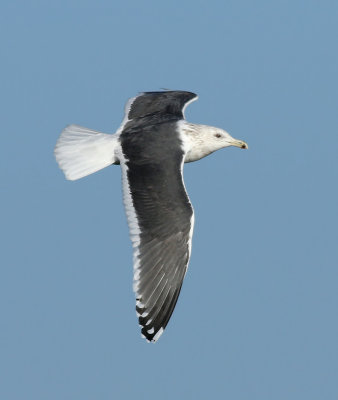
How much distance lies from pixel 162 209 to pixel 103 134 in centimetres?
167

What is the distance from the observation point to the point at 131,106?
454 inches

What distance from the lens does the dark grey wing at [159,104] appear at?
36.6ft

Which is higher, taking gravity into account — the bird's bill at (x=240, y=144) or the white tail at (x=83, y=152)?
the bird's bill at (x=240, y=144)

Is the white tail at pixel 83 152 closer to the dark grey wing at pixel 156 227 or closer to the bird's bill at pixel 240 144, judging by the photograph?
the dark grey wing at pixel 156 227

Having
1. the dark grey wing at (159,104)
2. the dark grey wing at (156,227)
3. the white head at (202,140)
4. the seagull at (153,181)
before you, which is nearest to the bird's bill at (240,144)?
the white head at (202,140)

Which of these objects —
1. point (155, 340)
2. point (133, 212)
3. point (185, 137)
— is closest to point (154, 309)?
point (155, 340)

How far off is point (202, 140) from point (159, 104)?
99cm

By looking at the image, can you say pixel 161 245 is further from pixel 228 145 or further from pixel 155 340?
pixel 228 145

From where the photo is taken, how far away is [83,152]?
1018cm

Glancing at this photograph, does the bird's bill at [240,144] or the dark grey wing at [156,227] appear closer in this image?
the dark grey wing at [156,227]

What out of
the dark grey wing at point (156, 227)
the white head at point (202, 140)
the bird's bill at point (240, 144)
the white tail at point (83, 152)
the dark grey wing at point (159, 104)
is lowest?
the dark grey wing at point (156, 227)

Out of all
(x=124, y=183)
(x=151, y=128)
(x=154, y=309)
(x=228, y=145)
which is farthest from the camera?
(x=228, y=145)

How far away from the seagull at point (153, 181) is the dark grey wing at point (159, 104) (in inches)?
2.9

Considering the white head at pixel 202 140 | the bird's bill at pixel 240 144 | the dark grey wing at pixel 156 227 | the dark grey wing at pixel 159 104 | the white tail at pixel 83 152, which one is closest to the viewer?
the dark grey wing at pixel 156 227
